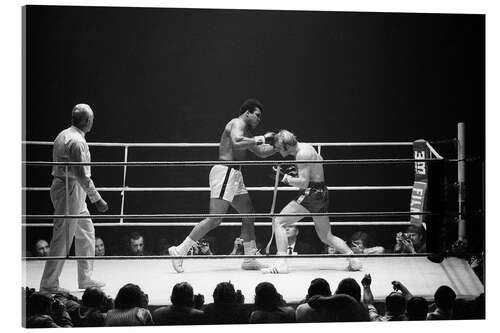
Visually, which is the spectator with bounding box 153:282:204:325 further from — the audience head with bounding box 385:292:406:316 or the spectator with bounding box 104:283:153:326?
the audience head with bounding box 385:292:406:316

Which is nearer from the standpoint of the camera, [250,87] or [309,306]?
[309,306]

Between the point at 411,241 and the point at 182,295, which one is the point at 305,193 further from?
the point at 182,295

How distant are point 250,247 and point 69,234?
115 centimetres

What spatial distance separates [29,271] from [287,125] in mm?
1882

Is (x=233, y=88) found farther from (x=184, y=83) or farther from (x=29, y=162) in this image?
(x=29, y=162)

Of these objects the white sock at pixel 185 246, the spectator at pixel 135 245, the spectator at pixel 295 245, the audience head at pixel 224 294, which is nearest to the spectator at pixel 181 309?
the audience head at pixel 224 294

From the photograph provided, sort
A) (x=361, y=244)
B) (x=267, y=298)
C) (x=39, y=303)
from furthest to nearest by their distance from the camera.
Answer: (x=361, y=244)
(x=267, y=298)
(x=39, y=303)

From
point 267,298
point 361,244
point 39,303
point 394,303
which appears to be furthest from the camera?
point 361,244

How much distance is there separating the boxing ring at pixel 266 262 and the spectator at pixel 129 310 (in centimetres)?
4

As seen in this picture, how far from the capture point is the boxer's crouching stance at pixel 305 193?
23.0 feet

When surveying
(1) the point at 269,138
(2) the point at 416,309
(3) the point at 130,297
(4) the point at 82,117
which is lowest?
(2) the point at 416,309

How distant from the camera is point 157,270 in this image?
6867mm

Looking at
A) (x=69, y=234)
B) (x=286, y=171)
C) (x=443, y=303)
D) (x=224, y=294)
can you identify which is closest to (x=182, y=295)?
(x=224, y=294)

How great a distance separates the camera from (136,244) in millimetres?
6934
